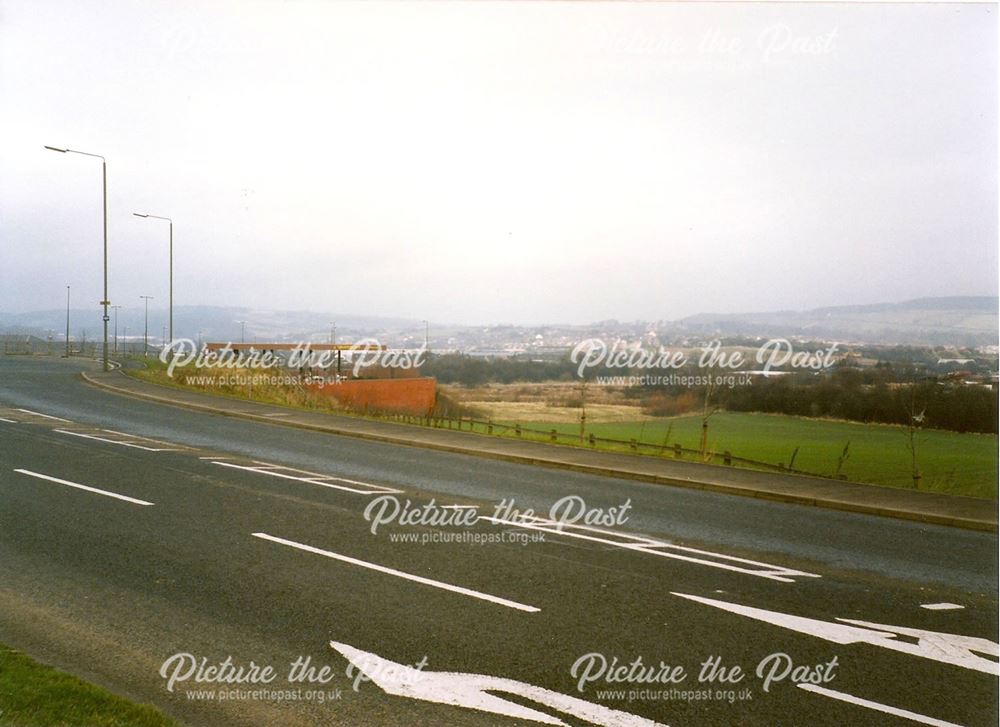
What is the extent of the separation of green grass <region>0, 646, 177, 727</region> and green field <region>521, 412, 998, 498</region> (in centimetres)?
2038

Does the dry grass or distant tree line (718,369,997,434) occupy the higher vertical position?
distant tree line (718,369,997,434)

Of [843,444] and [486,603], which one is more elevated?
[486,603]

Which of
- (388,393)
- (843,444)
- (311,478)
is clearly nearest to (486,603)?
(311,478)

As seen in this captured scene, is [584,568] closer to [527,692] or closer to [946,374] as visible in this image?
[527,692]

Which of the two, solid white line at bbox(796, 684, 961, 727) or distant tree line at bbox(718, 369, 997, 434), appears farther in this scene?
distant tree line at bbox(718, 369, 997, 434)

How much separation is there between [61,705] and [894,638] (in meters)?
6.26

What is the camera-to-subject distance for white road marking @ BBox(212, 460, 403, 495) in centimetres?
1279

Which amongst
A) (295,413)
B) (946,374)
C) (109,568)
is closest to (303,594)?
(109,568)

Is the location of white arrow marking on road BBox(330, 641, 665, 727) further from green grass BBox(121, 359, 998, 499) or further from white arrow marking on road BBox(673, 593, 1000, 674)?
green grass BBox(121, 359, 998, 499)

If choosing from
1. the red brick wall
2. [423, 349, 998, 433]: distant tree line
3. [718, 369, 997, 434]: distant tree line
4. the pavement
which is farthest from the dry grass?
the pavement

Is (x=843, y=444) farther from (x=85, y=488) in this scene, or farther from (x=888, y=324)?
(x=85, y=488)

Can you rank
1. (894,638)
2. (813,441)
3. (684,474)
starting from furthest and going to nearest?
(813,441) < (684,474) < (894,638)

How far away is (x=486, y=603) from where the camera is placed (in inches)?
288

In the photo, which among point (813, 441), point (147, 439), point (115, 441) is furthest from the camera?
point (813, 441)
